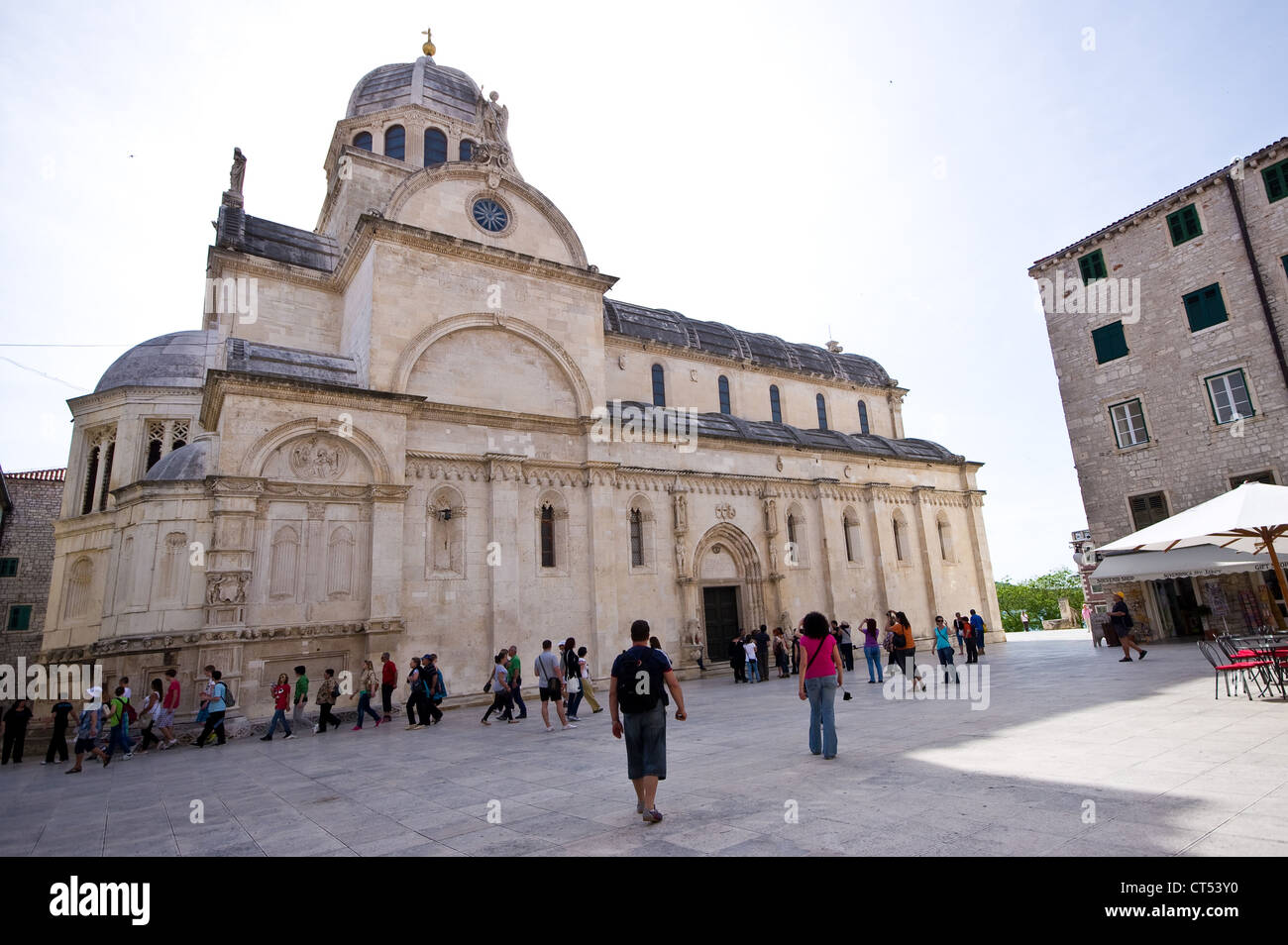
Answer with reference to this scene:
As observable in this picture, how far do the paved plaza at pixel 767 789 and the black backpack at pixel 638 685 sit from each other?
3.20 ft

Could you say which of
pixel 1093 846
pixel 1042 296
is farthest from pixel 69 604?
pixel 1042 296

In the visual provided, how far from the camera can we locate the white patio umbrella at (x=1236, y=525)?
1093 centimetres

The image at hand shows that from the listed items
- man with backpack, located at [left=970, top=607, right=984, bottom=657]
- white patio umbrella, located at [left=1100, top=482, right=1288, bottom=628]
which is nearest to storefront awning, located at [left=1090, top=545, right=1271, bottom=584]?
white patio umbrella, located at [left=1100, top=482, right=1288, bottom=628]

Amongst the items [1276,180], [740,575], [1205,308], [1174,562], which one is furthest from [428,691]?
[1276,180]

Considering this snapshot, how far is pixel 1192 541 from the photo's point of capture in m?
12.1

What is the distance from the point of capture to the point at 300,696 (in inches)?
576

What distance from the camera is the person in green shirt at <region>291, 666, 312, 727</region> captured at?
14570mm

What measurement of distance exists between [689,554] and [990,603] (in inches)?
677

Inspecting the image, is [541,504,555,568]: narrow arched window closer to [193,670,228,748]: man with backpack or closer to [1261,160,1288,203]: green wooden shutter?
[193,670,228,748]: man with backpack

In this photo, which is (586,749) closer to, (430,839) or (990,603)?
(430,839)

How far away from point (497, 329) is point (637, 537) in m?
8.30

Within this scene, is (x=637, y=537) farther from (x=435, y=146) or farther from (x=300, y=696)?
(x=435, y=146)

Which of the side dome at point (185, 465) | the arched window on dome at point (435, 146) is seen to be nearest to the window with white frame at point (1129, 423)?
the arched window on dome at point (435, 146)

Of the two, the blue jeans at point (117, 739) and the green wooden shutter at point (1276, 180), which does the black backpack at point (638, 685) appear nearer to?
the blue jeans at point (117, 739)
